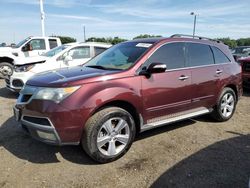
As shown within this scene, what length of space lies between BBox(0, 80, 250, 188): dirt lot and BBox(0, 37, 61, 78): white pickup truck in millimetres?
7290

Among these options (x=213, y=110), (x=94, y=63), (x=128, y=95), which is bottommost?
(x=213, y=110)

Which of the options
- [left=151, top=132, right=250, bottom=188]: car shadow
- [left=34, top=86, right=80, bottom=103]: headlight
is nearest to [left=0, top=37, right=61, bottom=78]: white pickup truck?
[left=34, top=86, right=80, bottom=103]: headlight

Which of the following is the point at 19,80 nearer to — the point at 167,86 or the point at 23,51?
the point at 23,51

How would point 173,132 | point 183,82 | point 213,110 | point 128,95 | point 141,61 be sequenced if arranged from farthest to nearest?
point 213,110
point 173,132
point 183,82
point 141,61
point 128,95

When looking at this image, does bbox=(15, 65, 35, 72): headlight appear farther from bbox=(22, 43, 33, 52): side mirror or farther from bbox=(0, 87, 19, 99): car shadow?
bbox=(22, 43, 33, 52): side mirror

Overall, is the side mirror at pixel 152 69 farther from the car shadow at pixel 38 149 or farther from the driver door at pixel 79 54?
the driver door at pixel 79 54

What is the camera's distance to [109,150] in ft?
12.4

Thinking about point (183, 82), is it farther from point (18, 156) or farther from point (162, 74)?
point (18, 156)

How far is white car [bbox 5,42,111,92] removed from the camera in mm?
7891

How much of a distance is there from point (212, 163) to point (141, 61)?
1.82m

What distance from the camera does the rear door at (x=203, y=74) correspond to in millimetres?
4875

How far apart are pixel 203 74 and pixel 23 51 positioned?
9.41 meters

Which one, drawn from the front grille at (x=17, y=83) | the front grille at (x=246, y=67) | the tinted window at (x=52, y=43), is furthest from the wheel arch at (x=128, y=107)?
the tinted window at (x=52, y=43)

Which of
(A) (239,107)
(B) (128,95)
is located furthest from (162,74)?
(A) (239,107)
